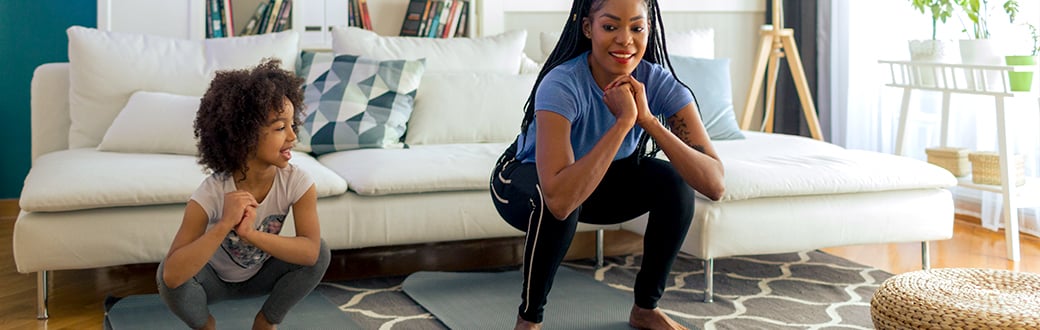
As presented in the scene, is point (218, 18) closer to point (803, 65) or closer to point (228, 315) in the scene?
point (228, 315)

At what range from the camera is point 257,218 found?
6.71ft

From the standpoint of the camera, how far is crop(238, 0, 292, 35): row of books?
405 centimetres

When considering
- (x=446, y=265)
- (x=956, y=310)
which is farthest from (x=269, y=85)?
(x=956, y=310)

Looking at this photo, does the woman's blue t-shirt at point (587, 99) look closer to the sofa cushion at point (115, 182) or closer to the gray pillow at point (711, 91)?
the sofa cushion at point (115, 182)

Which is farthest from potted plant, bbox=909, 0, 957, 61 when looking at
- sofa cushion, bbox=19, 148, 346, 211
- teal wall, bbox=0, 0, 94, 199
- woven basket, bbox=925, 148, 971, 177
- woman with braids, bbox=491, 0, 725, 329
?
teal wall, bbox=0, 0, 94, 199

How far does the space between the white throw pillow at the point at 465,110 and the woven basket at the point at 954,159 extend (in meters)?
1.50

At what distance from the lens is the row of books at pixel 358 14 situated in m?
4.16

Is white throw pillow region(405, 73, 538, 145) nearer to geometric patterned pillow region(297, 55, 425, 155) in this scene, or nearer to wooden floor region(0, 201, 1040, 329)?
geometric patterned pillow region(297, 55, 425, 155)

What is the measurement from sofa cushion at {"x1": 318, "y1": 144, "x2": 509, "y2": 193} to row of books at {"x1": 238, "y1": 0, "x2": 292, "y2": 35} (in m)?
1.27

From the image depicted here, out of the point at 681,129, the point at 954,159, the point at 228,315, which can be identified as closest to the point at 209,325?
the point at 228,315

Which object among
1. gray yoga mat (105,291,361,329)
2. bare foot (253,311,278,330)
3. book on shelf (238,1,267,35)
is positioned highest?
book on shelf (238,1,267,35)

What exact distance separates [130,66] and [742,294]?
1.99 meters

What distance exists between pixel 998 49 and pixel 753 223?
137cm

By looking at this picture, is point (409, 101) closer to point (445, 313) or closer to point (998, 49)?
point (445, 313)
